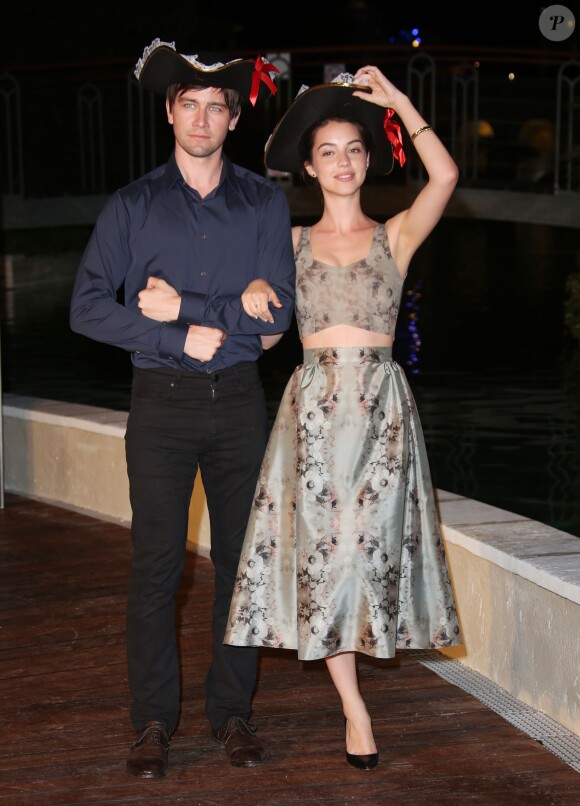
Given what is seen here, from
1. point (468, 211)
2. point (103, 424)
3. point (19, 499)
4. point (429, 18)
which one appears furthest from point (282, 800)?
point (429, 18)

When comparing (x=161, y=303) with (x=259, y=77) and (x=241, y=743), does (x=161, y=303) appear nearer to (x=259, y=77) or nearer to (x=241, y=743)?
(x=259, y=77)

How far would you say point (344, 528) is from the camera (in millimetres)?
3197

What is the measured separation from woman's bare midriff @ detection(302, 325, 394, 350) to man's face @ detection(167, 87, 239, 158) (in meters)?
0.51

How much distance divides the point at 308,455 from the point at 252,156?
469 inches

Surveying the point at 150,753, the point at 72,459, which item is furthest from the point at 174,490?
the point at 72,459

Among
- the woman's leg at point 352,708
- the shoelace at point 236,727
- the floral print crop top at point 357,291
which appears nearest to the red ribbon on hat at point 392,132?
the floral print crop top at point 357,291

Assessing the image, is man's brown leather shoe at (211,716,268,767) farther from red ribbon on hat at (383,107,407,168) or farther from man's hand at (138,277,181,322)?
red ribbon on hat at (383,107,407,168)

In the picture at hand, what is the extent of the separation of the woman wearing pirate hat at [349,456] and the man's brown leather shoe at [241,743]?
0.69 ft

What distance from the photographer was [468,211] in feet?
46.3

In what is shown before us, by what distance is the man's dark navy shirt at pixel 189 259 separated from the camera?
10.4 ft

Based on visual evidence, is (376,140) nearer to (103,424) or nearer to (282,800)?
(282,800)

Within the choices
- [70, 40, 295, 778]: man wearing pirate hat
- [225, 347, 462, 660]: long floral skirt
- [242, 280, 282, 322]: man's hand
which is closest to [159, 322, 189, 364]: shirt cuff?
[70, 40, 295, 778]: man wearing pirate hat

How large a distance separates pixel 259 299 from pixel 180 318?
0.63 feet

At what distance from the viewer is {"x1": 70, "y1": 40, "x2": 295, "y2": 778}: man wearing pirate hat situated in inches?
124
